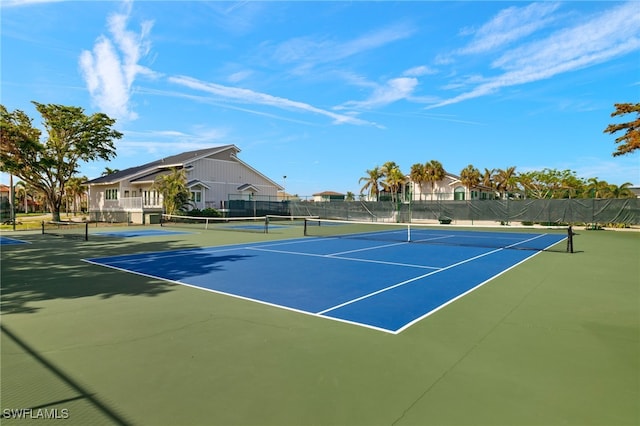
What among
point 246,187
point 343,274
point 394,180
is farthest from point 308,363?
point 394,180

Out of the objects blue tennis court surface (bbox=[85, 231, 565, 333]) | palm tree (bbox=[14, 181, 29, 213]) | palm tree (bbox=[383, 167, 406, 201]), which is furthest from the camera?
palm tree (bbox=[14, 181, 29, 213])

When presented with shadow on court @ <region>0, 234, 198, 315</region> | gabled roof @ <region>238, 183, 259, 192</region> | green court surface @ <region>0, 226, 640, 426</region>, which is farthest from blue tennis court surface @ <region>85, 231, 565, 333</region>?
gabled roof @ <region>238, 183, 259, 192</region>

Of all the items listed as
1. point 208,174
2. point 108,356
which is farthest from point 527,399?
point 208,174

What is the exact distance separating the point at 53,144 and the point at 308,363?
42203mm

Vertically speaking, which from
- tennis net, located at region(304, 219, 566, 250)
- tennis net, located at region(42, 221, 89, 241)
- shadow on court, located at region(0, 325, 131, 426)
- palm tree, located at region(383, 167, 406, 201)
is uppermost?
palm tree, located at region(383, 167, 406, 201)

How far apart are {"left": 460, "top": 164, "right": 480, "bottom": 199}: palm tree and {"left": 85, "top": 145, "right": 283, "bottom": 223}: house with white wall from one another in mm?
28300

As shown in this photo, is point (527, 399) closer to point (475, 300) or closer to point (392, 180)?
point (475, 300)

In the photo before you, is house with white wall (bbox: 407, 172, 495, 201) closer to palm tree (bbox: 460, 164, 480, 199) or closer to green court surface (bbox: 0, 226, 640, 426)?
palm tree (bbox: 460, 164, 480, 199)

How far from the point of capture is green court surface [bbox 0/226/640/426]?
3014mm

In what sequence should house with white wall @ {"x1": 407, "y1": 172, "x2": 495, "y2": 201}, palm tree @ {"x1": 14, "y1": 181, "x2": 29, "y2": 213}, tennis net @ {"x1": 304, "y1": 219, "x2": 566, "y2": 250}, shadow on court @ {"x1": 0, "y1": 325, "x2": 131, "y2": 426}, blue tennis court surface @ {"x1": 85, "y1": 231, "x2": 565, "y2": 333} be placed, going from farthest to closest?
1. palm tree @ {"x1": 14, "y1": 181, "x2": 29, "y2": 213}
2. house with white wall @ {"x1": 407, "y1": 172, "x2": 495, "y2": 201}
3. tennis net @ {"x1": 304, "y1": 219, "x2": 566, "y2": 250}
4. blue tennis court surface @ {"x1": 85, "y1": 231, "x2": 565, "y2": 333}
5. shadow on court @ {"x1": 0, "y1": 325, "x2": 131, "y2": 426}

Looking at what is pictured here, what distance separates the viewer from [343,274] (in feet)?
29.9

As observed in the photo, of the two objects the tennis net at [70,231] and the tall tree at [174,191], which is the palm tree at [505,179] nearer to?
the tall tree at [174,191]

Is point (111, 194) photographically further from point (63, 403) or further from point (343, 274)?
point (63, 403)

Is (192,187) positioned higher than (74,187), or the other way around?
(74,187)
